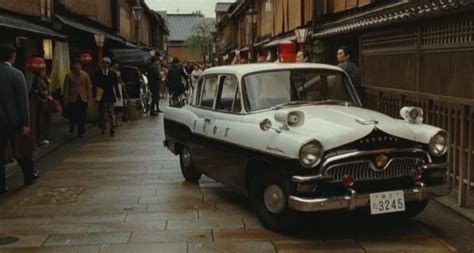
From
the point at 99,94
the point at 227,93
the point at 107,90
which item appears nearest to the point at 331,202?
the point at 227,93

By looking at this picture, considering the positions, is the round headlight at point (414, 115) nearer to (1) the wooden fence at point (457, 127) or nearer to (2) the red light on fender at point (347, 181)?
(1) the wooden fence at point (457, 127)

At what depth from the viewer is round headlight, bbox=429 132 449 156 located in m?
6.02

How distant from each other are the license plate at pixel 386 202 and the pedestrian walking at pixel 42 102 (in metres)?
7.65

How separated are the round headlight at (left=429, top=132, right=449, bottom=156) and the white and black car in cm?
1

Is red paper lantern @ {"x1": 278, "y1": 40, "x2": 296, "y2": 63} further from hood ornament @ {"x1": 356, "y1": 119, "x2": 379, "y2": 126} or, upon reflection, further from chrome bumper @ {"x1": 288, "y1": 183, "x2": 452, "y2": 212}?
chrome bumper @ {"x1": 288, "y1": 183, "x2": 452, "y2": 212}

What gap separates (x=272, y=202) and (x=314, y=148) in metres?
0.89

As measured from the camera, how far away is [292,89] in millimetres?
6996

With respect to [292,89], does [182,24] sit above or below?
above

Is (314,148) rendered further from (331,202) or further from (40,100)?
(40,100)

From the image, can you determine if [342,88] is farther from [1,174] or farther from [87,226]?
[1,174]

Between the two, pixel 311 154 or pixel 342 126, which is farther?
pixel 342 126

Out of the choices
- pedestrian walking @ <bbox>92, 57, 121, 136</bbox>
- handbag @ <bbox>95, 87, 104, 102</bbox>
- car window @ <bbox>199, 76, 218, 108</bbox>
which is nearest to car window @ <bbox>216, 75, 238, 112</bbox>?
car window @ <bbox>199, 76, 218, 108</bbox>

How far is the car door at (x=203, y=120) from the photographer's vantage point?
7.78 meters

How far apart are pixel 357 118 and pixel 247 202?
2.15 metres
